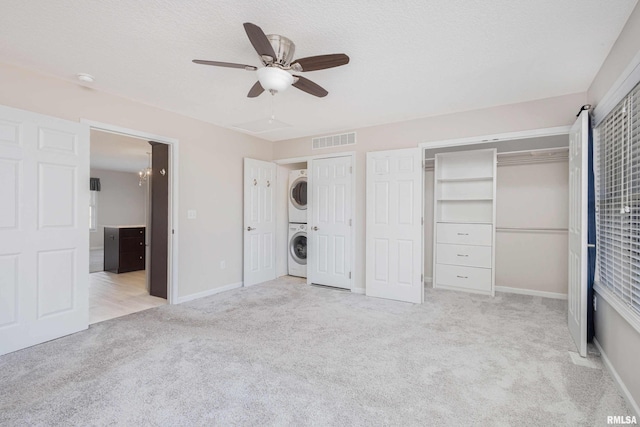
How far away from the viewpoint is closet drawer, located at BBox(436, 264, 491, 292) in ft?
14.2

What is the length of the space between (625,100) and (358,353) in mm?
2610

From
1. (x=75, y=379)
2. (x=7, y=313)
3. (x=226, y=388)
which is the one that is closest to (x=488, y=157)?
(x=226, y=388)

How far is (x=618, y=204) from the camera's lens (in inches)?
85.0

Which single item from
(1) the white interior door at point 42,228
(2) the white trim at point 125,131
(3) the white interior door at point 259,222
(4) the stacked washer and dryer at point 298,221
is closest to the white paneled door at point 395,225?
(4) the stacked washer and dryer at point 298,221

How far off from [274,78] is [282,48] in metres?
0.25

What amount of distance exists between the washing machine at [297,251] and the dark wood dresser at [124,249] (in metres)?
3.05

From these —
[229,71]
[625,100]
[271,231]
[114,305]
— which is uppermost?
[229,71]

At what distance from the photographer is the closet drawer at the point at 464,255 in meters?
4.32

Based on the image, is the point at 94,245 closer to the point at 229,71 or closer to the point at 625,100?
the point at 229,71

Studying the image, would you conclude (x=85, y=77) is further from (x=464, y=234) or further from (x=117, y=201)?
(x=117, y=201)

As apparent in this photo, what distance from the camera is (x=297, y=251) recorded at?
541 cm

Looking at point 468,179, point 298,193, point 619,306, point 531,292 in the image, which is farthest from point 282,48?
point 531,292

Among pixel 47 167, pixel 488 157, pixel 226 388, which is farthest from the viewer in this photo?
pixel 488 157

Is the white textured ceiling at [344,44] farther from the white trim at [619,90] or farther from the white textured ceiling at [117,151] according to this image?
the white textured ceiling at [117,151]
